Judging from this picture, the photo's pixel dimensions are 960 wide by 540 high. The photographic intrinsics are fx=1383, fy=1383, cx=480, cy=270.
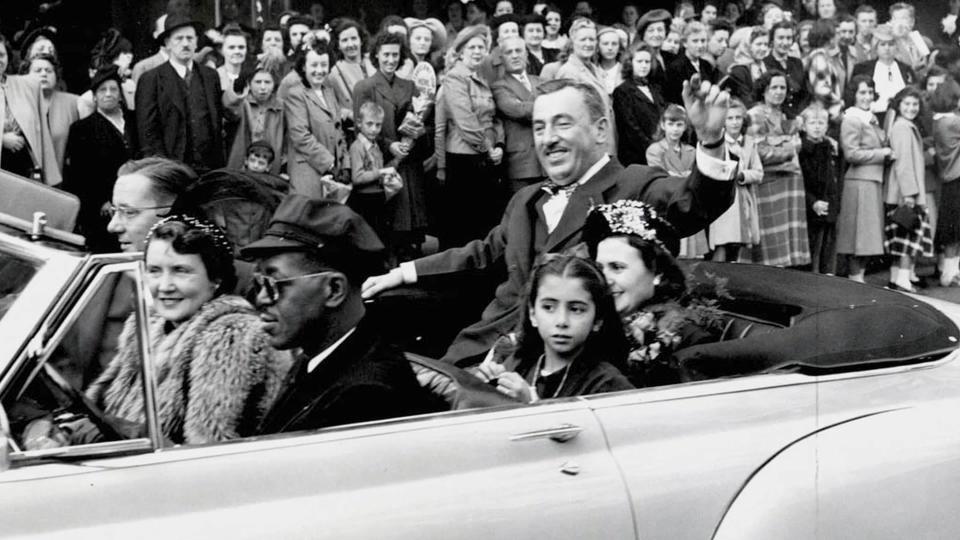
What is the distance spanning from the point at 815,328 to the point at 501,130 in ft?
21.7

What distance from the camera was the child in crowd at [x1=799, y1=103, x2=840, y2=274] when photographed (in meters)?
11.2

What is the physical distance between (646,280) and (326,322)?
131 centimetres

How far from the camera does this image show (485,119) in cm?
999

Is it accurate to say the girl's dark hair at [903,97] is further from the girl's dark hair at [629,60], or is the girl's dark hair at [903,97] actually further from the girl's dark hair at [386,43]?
the girl's dark hair at [386,43]

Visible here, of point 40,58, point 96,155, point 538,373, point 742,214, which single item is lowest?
point 742,214

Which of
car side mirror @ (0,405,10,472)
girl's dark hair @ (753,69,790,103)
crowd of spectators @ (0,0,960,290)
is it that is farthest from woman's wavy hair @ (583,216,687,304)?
girl's dark hair @ (753,69,790,103)

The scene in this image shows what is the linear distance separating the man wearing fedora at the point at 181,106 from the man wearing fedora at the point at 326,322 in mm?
5159

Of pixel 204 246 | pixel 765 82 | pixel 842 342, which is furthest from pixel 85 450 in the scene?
pixel 765 82

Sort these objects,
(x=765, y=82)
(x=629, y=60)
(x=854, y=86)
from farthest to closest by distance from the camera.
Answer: (x=854, y=86)
(x=765, y=82)
(x=629, y=60)

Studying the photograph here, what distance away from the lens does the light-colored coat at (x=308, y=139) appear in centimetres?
924

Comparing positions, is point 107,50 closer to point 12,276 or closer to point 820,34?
point 820,34

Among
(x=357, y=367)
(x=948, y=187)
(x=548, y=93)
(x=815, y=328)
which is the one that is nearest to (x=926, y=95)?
(x=948, y=187)

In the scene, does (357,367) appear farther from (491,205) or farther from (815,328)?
(491,205)

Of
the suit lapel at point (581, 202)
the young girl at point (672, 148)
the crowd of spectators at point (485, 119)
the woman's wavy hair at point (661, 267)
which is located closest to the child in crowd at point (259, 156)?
the crowd of spectators at point (485, 119)
